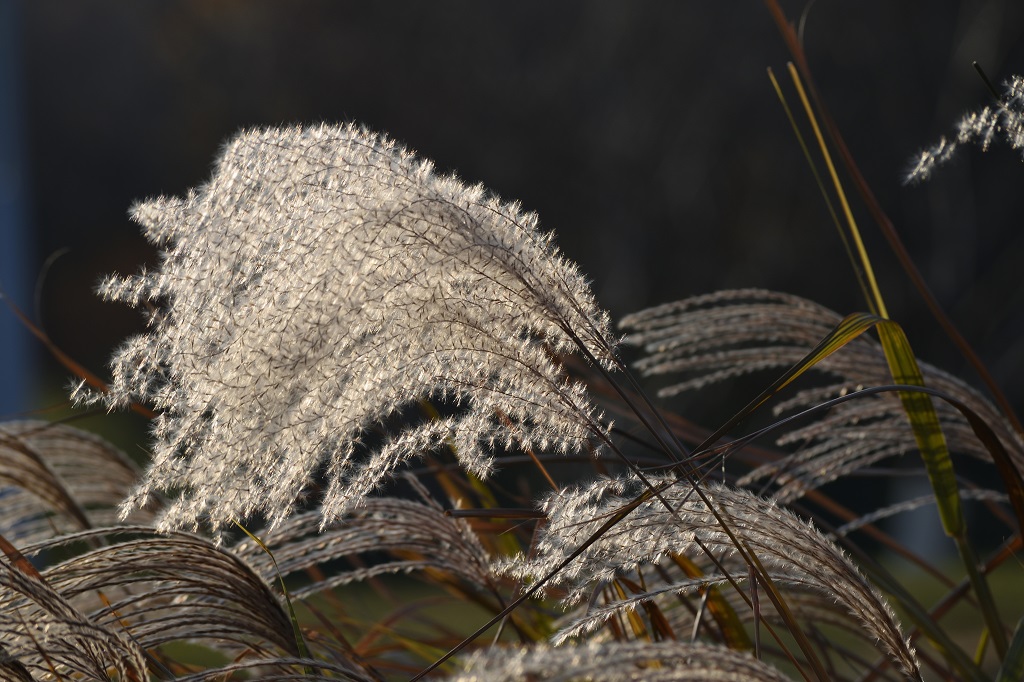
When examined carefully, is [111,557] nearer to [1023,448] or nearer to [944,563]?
[1023,448]

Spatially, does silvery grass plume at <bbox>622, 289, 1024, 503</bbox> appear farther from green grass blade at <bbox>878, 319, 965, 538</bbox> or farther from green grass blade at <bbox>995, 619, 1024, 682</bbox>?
green grass blade at <bbox>995, 619, 1024, 682</bbox>

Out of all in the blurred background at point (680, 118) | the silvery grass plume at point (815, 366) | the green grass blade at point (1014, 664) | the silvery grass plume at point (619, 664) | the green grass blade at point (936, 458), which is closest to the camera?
the silvery grass plume at point (619, 664)

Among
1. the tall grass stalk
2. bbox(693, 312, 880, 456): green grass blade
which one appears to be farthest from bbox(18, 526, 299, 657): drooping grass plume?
bbox(693, 312, 880, 456): green grass blade

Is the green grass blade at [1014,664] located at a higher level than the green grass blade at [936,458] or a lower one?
lower

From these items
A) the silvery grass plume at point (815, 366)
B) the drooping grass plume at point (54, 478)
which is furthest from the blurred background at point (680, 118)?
the silvery grass plume at point (815, 366)

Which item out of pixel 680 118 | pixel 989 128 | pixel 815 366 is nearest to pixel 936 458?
pixel 815 366

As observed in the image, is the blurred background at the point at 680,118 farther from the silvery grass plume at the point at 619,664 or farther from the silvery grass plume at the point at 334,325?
the silvery grass plume at the point at 619,664
